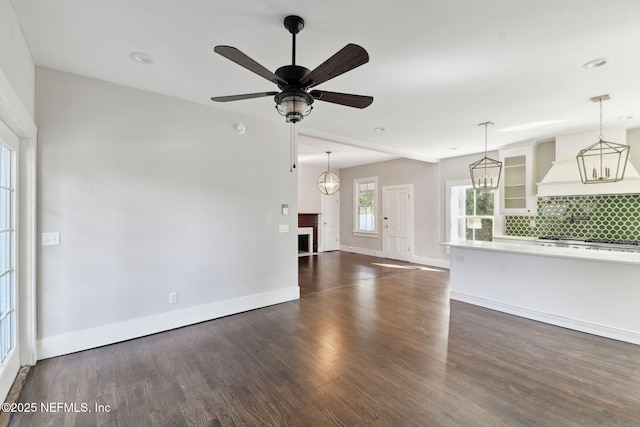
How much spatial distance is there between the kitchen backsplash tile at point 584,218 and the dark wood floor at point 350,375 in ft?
8.29

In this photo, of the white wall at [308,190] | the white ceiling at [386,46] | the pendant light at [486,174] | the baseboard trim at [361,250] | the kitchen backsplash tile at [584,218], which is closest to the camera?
the white ceiling at [386,46]

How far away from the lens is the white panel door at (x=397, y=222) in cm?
758

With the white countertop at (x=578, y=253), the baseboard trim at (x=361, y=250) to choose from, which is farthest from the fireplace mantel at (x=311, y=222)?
the white countertop at (x=578, y=253)

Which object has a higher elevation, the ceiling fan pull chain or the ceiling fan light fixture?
the ceiling fan pull chain

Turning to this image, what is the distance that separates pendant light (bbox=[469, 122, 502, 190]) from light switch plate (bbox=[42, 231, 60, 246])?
206 inches

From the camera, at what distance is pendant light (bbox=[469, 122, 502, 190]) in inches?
168

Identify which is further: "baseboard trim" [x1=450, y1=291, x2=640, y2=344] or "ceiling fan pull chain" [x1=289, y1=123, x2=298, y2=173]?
"ceiling fan pull chain" [x1=289, y1=123, x2=298, y2=173]

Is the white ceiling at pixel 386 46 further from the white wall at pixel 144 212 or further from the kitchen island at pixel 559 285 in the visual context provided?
the kitchen island at pixel 559 285

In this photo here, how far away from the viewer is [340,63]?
162cm

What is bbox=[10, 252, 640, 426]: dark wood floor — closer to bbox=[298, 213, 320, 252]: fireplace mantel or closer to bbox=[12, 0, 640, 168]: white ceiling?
bbox=[12, 0, 640, 168]: white ceiling

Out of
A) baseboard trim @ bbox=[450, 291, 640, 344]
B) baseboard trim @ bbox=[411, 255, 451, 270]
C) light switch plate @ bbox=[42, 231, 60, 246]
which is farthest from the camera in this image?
baseboard trim @ bbox=[411, 255, 451, 270]

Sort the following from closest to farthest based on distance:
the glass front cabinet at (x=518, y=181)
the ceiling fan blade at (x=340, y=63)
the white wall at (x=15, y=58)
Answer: the ceiling fan blade at (x=340, y=63) < the white wall at (x=15, y=58) < the glass front cabinet at (x=518, y=181)

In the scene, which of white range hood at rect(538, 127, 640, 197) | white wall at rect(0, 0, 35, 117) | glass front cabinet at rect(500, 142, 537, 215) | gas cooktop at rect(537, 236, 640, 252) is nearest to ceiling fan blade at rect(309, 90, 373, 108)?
white wall at rect(0, 0, 35, 117)

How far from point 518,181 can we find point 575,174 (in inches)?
37.7
